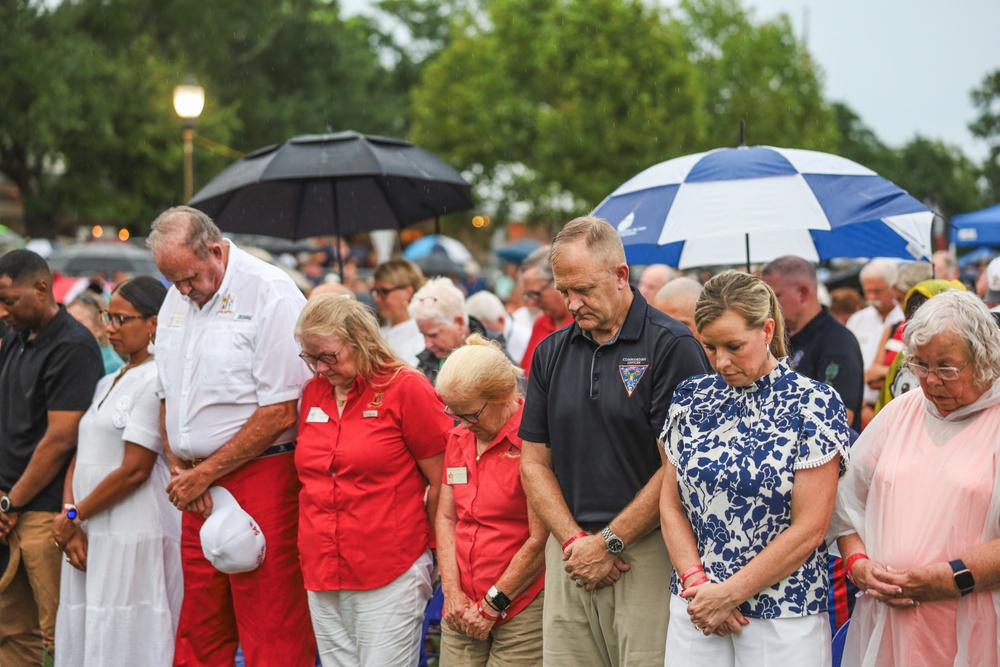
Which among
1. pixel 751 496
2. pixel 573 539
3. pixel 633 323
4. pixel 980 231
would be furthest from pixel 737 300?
pixel 980 231

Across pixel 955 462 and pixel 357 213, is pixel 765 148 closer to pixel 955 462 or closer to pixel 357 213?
pixel 955 462

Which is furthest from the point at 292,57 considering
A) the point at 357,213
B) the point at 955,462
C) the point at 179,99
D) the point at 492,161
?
the point at 955,462

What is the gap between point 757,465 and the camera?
322 centimetres

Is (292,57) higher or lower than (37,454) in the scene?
higher

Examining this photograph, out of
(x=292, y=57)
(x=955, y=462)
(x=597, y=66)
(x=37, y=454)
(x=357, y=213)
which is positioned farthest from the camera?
(x=292, y=57)

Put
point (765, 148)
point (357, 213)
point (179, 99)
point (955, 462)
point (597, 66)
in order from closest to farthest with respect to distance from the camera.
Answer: point (955, 462), point (765, 148), point (357, 213), point (179, 99), point (597, 66)

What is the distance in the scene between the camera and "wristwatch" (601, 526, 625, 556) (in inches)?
A: 141

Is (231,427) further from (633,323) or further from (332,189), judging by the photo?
(332,189)

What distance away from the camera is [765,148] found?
558 cm

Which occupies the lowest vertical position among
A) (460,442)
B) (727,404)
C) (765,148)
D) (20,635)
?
(20,635)

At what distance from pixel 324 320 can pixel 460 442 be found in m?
0.76

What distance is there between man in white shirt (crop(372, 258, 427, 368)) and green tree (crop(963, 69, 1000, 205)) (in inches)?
2531

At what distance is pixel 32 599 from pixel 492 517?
2.92 meters

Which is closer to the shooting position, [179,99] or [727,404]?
[727,404]
